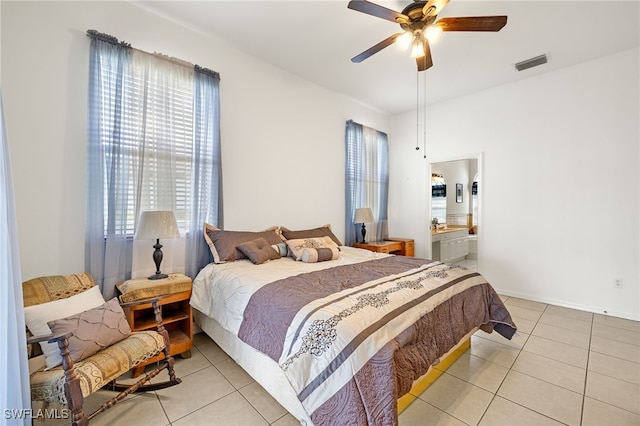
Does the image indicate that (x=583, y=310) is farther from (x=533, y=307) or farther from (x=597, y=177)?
(x=597, y=177)

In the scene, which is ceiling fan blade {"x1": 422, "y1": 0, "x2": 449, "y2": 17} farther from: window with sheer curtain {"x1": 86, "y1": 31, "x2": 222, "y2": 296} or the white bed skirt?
the white bed skirt

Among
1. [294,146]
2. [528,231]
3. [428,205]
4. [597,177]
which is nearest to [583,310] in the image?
[528,231]

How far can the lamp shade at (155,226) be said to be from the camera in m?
2.23

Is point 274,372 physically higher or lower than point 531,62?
lower

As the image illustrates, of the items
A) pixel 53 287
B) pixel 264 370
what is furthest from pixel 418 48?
pixel 53 287

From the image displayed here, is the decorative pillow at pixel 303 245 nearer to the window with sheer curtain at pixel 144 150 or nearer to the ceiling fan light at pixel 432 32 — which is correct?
the window with sheer curtain at pixel 144 150

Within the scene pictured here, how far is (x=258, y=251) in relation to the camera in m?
2.74

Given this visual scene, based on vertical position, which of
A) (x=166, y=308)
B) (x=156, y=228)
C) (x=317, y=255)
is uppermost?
(x=156, y=228)

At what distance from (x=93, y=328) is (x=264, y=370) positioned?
1.06 m

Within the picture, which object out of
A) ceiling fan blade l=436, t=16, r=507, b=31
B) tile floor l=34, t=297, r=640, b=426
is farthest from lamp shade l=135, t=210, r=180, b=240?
ceiling fan blade l=436, t=16, r=507, b=31

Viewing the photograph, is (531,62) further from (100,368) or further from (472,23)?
(100,368)

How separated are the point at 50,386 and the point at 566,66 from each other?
571 centimetres

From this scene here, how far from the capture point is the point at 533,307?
11.6ft

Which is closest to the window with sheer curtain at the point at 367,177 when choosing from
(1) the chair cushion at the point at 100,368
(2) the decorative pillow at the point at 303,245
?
(2) the decorative pillow at the point at 303,245
